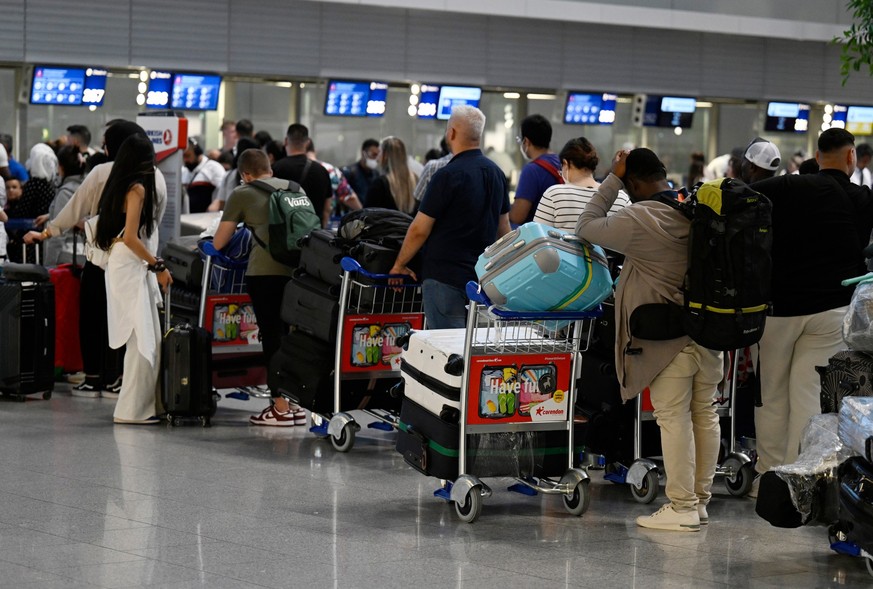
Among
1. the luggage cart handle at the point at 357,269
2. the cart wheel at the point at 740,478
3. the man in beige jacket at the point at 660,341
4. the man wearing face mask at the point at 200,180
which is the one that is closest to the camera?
the man in beige jacket at the point at 660,341

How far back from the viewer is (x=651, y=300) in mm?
5625

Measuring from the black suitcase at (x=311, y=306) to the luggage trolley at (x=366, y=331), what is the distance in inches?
2.7

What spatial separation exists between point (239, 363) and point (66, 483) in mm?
2397

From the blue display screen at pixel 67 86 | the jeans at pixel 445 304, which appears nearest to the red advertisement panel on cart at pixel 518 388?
the jeans at pixel 445 304

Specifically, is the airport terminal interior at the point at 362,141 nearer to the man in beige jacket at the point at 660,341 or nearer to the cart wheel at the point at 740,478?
the cart wheel at the point at 740,478

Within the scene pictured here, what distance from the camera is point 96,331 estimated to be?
29.9 feet

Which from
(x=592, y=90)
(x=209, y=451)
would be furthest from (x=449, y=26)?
(x=209, y=451)

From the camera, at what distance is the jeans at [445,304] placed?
6781 millimetres

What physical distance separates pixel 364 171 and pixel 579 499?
9.46 metres

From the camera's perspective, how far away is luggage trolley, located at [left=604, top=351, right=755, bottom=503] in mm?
6297

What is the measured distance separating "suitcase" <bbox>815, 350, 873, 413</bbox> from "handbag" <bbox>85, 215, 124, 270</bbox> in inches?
175

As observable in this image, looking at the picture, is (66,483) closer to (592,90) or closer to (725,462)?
(725,462)

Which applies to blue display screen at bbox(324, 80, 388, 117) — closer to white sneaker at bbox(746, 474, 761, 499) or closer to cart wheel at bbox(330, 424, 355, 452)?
cart wheel at bbox(330, 424, 355, 452)

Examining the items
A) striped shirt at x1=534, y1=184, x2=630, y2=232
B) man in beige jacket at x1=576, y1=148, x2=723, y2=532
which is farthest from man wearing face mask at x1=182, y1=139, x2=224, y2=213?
man in beige jacket at x1=576, y1=148, x2=723, y2=532
